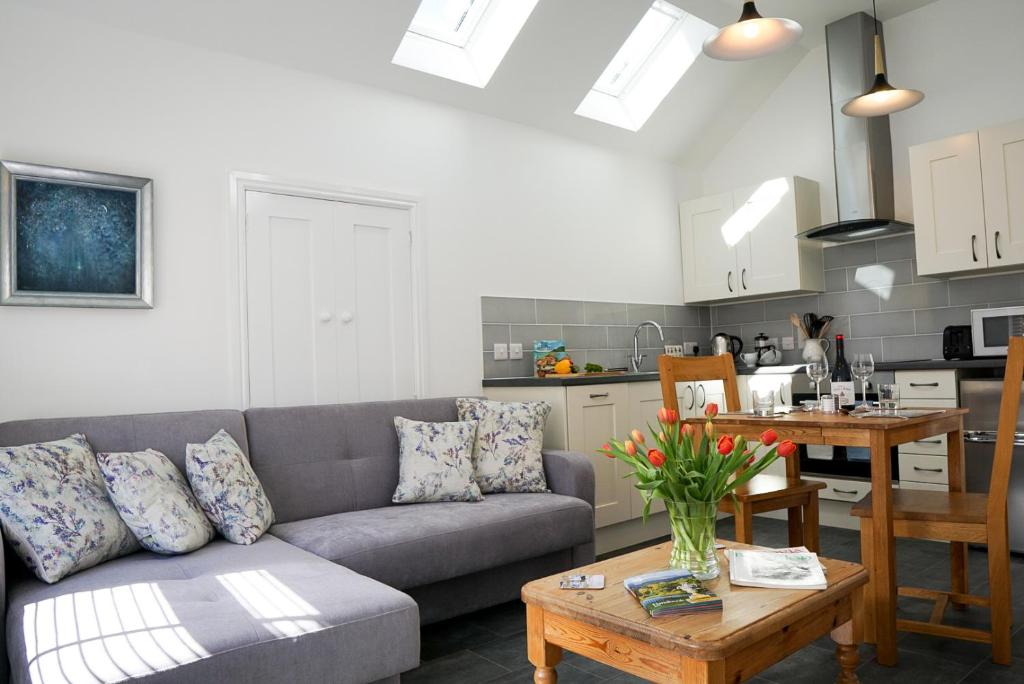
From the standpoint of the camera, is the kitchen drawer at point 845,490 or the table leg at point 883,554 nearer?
the table leg at point 883,554

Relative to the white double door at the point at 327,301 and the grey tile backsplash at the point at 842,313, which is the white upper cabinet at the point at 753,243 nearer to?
the grey tile backsplash at the point at 842,313

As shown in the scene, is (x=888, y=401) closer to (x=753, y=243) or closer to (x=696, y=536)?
(x=696, y=536)

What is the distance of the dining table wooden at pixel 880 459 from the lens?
2477 mm

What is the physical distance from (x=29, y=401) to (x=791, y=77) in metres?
4.95

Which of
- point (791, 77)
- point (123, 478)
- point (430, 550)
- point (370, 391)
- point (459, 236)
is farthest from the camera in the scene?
point (791, 77)

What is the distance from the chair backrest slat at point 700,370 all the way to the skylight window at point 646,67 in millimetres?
2055

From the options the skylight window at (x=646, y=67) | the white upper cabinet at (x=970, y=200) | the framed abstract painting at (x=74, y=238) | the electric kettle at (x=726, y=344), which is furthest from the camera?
the electric kettle at (x=726, y=344)

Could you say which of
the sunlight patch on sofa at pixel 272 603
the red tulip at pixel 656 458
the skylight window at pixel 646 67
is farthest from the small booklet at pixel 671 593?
the skylight window at pixel 646 67

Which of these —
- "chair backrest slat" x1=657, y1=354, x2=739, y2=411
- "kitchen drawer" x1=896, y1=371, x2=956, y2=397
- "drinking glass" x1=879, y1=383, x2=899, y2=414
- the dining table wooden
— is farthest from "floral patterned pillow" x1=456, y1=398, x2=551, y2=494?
"kitchen drawer" x1=896, y1=371, x2=956, y2=397

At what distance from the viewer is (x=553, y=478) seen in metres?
3.47

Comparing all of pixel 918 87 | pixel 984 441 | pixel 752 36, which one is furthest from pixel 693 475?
pixel 918 87

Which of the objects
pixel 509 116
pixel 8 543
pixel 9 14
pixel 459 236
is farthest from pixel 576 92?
pixel 8 543

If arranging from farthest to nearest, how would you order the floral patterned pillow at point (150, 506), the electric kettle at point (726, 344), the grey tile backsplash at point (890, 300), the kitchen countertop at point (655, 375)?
the electric kettle at point (726, 344) → the grey tile backsplash at point (890, 300) → the kitchen countertop at point (655, 375) → the floral patterned pillow at point (150, 506)

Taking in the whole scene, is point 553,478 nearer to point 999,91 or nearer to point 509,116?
point 509,116
